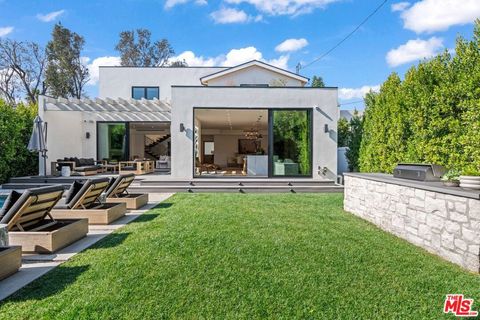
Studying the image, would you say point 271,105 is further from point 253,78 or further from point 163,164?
point 163,164

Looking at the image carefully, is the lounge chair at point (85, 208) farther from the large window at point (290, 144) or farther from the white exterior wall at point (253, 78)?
the white exterior wall at point (253, 78)

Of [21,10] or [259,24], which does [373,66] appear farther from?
[21,10]

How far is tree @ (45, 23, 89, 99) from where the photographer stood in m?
34.5

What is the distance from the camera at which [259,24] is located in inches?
930

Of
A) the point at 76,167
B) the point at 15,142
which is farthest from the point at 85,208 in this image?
the point at 76,167

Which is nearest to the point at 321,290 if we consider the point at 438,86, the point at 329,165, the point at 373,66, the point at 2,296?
the point at 2,296

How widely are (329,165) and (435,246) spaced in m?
8.56

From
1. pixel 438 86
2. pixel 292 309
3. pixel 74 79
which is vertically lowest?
pixel 292 309

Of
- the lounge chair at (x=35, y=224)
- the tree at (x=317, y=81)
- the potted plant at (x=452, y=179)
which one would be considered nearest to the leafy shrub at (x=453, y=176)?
the potted plant at (x=452, y=179)

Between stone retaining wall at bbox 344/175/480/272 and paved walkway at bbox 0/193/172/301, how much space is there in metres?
5.29

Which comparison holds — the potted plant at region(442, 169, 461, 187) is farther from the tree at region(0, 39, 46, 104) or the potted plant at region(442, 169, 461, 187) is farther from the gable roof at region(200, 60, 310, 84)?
the tree at region(0, 39, 46, 104)

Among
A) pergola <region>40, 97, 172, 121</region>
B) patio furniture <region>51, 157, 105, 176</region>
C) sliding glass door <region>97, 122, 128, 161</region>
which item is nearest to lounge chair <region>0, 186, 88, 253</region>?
patio furniture <region>51, 157, 105, 176</region>

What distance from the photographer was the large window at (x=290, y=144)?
1381cm

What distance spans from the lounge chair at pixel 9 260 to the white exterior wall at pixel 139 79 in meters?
19.7
